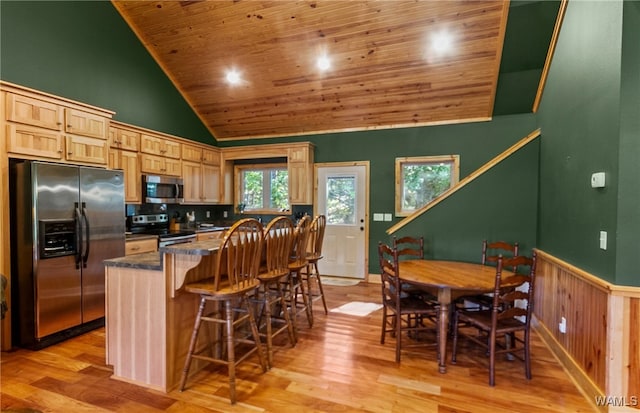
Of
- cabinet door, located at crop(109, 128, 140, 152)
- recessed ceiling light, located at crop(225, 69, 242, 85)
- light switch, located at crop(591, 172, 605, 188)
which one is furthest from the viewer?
recessed ceiling light, located at crop(225, 69, 242, 85)

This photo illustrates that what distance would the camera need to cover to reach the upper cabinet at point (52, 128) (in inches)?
108

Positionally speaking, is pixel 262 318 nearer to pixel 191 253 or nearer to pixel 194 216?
pixel 191 253

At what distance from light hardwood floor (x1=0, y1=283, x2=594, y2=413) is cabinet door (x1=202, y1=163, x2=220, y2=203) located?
310 cm

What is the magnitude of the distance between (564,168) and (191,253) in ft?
10.8

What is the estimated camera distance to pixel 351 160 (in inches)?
217

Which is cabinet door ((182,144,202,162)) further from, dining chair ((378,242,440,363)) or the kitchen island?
dining chair ((378,242,440,363))

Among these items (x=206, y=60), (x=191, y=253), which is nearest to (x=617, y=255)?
(x=191, y=253)

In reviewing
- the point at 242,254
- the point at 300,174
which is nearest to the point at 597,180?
the point at 242,254

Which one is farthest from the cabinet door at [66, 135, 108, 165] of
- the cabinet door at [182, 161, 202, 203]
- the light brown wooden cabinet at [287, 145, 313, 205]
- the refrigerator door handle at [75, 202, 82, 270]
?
the light brown wooden cabinet at [287, 145, 313, 205]

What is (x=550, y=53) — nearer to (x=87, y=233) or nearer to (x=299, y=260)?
(x=299, y=260)

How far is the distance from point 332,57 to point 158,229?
368 cm

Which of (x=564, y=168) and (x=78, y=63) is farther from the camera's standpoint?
(x=78, y=63)

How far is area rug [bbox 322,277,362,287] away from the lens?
5.12 m

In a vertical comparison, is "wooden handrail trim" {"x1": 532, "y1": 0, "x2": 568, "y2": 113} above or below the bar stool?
above
